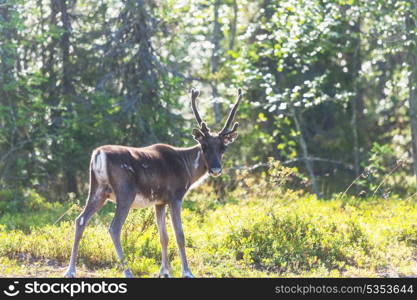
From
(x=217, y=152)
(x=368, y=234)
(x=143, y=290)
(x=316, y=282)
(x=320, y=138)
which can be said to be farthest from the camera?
(x=320, y=138)

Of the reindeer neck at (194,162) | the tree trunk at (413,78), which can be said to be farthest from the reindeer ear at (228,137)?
the tree trunk at (413,78)

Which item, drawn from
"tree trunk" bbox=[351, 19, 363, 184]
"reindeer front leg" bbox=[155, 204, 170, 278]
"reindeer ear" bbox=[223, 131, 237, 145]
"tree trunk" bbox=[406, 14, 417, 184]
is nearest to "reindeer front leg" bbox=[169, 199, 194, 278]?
"reindeer front leg" bbox=[155, 204, 170, 278]

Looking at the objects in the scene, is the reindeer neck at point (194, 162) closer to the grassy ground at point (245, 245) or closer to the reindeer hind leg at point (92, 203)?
the grassy ground at point (245, 245)

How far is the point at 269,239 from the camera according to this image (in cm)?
1301

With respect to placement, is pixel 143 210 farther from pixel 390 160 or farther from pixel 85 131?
pixel 390 160

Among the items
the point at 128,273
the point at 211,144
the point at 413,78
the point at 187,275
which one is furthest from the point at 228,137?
the point at 413,78

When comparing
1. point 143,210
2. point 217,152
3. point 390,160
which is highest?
point 217,152

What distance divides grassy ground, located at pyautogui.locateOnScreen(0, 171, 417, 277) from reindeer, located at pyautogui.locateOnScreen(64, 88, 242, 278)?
57cm

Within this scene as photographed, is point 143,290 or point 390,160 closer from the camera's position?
point 143,290

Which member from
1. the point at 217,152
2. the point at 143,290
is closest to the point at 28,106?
the point at 217,152

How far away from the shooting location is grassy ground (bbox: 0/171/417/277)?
1172cm

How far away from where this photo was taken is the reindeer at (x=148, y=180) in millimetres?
10867

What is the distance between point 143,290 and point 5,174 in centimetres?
1143

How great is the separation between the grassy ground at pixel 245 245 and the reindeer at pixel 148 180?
0.57m
